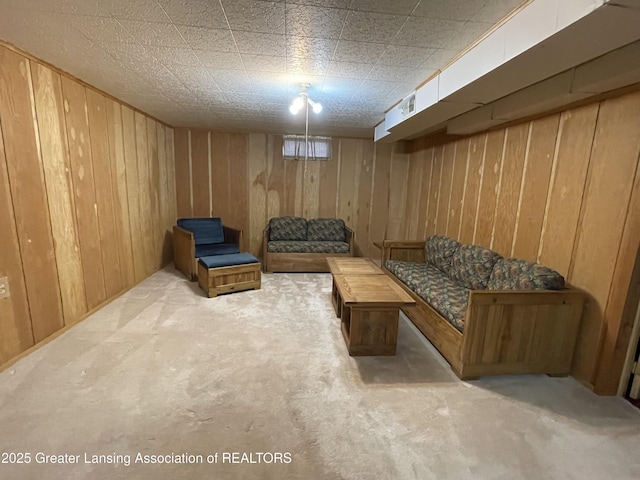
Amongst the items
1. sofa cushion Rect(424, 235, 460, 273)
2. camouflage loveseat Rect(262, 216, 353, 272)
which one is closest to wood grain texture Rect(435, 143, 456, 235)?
sofa cushion Rect(424, 235, 460, 273)

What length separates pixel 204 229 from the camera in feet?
15.0

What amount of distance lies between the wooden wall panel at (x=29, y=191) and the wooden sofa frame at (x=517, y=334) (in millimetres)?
3207

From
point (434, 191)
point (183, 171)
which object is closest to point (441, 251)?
point (434, 191)

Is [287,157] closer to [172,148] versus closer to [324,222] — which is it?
[324,222]

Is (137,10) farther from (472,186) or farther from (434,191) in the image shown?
(434,191)

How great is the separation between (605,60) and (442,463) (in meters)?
2.32

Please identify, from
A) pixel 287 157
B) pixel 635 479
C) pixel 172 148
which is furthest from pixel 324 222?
pixel 635 479

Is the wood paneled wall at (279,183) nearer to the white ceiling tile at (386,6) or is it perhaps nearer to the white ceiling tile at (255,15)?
the white ceiling tile at (255,15)

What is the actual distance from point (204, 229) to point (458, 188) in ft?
11.6

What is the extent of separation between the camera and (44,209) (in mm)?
2441

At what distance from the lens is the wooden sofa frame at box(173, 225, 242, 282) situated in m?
4.04

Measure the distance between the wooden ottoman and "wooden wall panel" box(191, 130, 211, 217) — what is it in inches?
66.5

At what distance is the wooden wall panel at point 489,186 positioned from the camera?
3080mm

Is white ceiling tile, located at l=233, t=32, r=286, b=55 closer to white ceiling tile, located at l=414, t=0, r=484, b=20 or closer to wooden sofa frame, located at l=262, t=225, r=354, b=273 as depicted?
white ceiling tile, located at l=414, t=0, r=484, b=20
